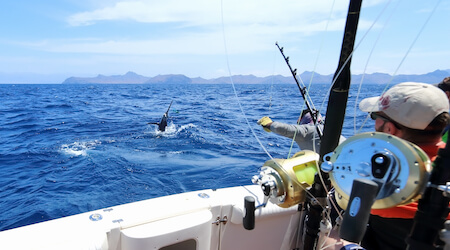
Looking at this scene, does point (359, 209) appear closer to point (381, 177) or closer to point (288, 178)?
point (381, 177)

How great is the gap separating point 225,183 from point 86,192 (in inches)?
92.3

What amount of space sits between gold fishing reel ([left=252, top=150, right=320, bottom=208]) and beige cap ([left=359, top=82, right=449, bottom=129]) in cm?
45

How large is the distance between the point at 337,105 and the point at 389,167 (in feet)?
1.80

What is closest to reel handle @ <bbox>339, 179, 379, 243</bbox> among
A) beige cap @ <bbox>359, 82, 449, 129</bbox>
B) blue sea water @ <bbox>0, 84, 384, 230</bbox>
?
beige cap @ <bbox>359, 82, 449, 129</bbox>

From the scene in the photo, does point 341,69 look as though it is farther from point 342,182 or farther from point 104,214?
point 104,214

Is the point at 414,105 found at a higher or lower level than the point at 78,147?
higher

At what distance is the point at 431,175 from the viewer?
843 mm

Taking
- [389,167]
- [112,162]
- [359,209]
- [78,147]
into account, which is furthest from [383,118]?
[78,147]

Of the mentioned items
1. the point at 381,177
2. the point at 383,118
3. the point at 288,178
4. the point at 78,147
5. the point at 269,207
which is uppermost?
the point at 383,118

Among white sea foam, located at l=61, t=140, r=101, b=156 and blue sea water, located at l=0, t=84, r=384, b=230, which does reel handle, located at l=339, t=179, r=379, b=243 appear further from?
white sea foam, located at l=61, t=140, r=101, b=156

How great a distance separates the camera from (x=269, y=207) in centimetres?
230

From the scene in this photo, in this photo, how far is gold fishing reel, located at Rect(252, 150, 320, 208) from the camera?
4.39 feet

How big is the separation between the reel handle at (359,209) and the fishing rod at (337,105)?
0.51m

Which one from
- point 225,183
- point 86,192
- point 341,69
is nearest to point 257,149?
point 225,183
